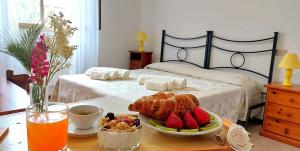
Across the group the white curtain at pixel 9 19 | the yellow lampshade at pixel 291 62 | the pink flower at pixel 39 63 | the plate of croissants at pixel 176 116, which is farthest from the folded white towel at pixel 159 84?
the white curtain at pixel 9 19

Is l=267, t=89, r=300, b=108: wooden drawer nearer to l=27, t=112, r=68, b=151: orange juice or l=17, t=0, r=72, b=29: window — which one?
l=27, t=112, r=68, b=151: orange juice

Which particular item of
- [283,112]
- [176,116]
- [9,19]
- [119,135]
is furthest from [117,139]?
[9,19]

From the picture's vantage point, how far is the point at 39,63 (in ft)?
2.08

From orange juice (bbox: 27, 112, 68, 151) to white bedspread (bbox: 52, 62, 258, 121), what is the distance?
4.31ft

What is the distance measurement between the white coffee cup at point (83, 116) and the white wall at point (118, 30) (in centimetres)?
349

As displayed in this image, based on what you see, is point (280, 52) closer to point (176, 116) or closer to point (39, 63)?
point (176, 116)

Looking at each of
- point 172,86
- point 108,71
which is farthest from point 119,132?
point 108,71

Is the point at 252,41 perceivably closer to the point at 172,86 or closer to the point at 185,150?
the point at 172,86

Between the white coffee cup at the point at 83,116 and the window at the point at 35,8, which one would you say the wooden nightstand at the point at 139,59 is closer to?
the window at the point at 35,8

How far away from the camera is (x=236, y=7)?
3348mm

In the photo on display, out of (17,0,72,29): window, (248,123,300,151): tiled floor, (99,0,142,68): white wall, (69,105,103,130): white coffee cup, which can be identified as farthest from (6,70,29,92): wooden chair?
(248,123,300,151): tiled floor

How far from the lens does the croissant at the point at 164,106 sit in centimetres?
91

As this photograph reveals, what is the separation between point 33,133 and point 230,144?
62 centimetres

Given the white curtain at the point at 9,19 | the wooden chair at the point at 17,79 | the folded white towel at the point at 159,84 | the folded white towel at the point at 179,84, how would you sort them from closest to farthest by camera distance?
1. the wooden chair at the point at 17,79
2. the folded white towel at the point at 159,84
3. the folded white towel at the point at 179,84
4. the white curtain at the point at 9,19
